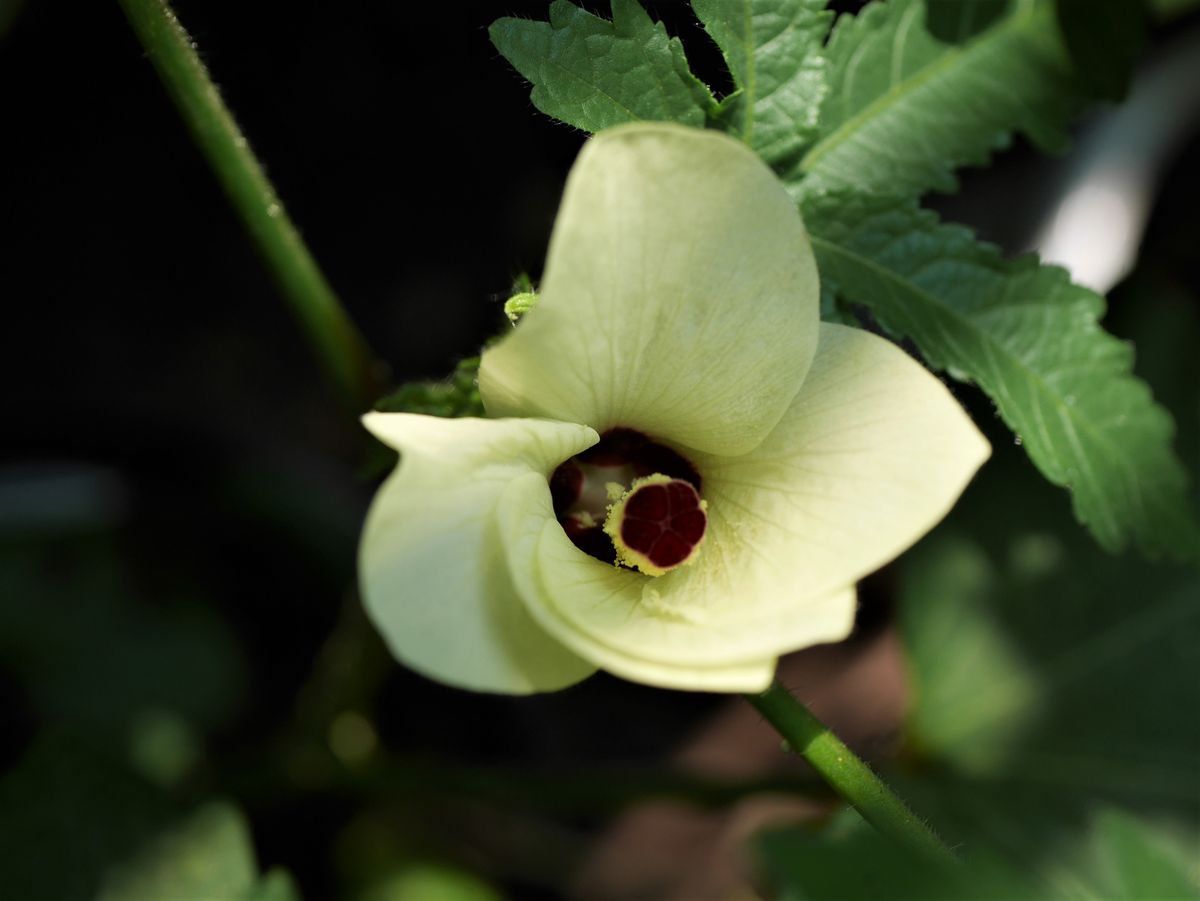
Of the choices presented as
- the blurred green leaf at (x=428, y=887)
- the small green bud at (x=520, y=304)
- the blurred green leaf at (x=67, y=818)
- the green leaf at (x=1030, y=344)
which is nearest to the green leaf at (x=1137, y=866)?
the green leaf at (x=1030, y=344)

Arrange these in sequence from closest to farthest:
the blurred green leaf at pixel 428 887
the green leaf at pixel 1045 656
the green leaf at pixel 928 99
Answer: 1. the green leaf at pixel 928 99
2. the green leaf at pixel 1045 656
3. the blurred green leaf at pixel 428 887

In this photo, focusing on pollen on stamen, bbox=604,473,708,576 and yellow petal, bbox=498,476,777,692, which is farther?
pollen on stamen, bbox=604,473,708,576

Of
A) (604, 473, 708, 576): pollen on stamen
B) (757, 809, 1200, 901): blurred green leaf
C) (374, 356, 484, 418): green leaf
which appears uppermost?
(374, 356, 484, 418): green leaf

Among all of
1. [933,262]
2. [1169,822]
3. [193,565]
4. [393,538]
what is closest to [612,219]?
[393,538]

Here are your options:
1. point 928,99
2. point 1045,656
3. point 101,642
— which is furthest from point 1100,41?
point 101,642

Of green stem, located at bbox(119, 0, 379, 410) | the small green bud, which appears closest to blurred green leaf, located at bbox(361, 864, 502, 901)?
green stem, located at bbox(119, 0, 379, 410)

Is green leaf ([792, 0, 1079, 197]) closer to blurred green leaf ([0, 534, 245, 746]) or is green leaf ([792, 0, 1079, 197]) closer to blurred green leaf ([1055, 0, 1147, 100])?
blurred green leaf ([1055, 0, 1147, 100])

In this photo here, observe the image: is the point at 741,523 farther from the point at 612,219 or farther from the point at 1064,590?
the point at 1064,590

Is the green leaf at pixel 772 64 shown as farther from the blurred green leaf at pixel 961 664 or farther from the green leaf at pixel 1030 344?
the blurred green leaf at pixel 961 664
